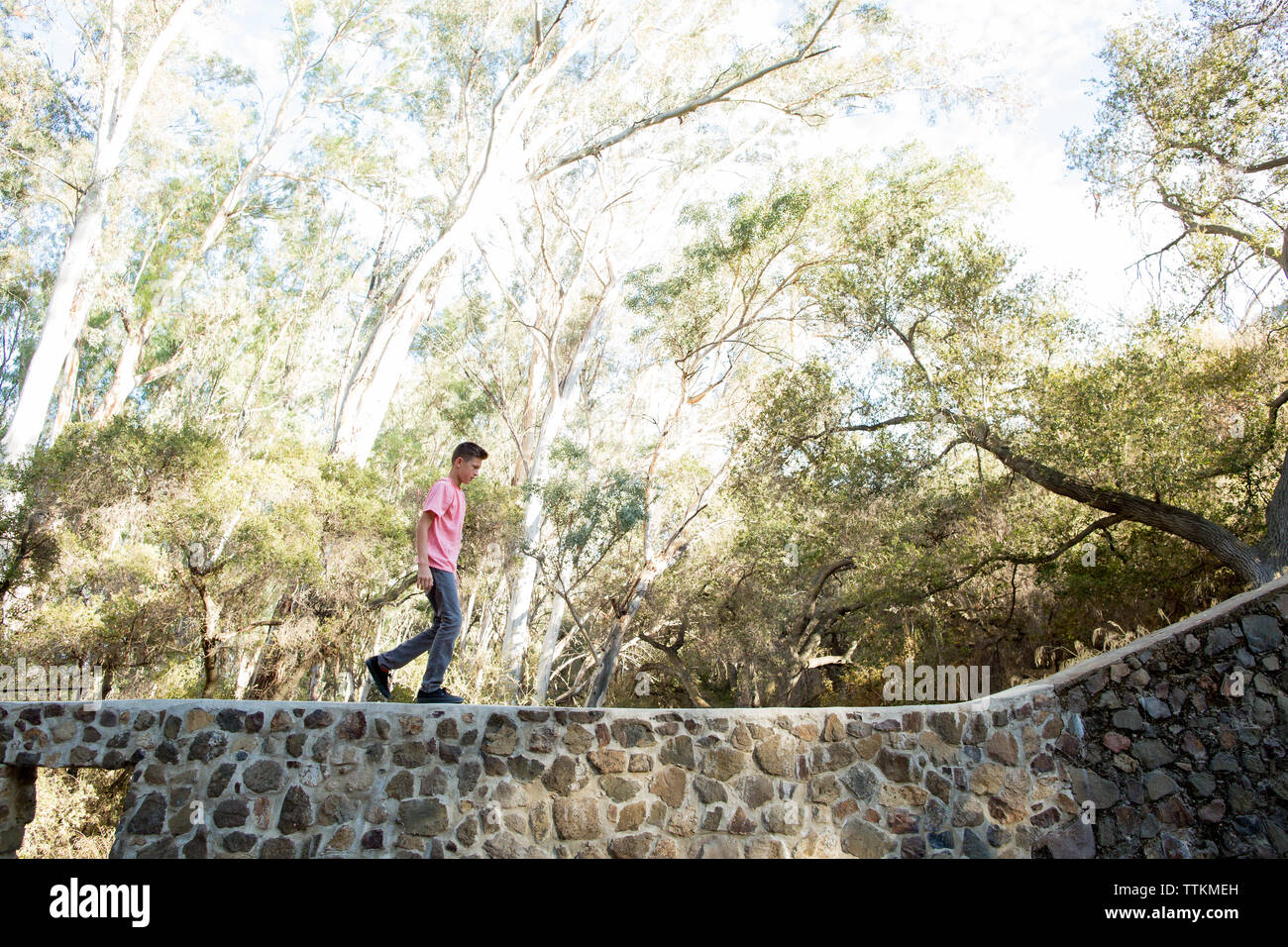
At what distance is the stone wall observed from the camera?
14.0 feet

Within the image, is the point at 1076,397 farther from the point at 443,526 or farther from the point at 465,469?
the point at 443,526

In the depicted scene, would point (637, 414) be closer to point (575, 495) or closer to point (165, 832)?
point (575, 495)

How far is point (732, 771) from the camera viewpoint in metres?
4.66

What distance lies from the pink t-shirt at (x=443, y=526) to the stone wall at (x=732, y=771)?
0.82 m

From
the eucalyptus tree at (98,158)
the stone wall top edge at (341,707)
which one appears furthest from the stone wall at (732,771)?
the eucalyptus tree at (98,158)

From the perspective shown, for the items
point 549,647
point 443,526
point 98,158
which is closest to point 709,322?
point 549,647

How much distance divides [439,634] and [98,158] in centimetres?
1421

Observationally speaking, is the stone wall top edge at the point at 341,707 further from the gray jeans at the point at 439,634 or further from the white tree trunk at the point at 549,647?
the white tree trunk at the point at 549,647

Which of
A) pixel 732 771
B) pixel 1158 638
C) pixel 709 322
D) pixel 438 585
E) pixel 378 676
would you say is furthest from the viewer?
pixel 709 322

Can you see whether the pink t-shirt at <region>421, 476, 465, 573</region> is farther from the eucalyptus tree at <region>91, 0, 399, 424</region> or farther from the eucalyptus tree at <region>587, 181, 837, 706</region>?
the eucalyptus tree at <region>91, 0, 399, 424</region>

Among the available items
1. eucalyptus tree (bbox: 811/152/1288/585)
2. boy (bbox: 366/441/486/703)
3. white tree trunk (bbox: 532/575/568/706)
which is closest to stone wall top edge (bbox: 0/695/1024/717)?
boy (bbox: 366/441/486/703)

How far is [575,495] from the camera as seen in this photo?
14.3m

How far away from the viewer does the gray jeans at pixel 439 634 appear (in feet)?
15.4

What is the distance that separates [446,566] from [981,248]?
787 cm
